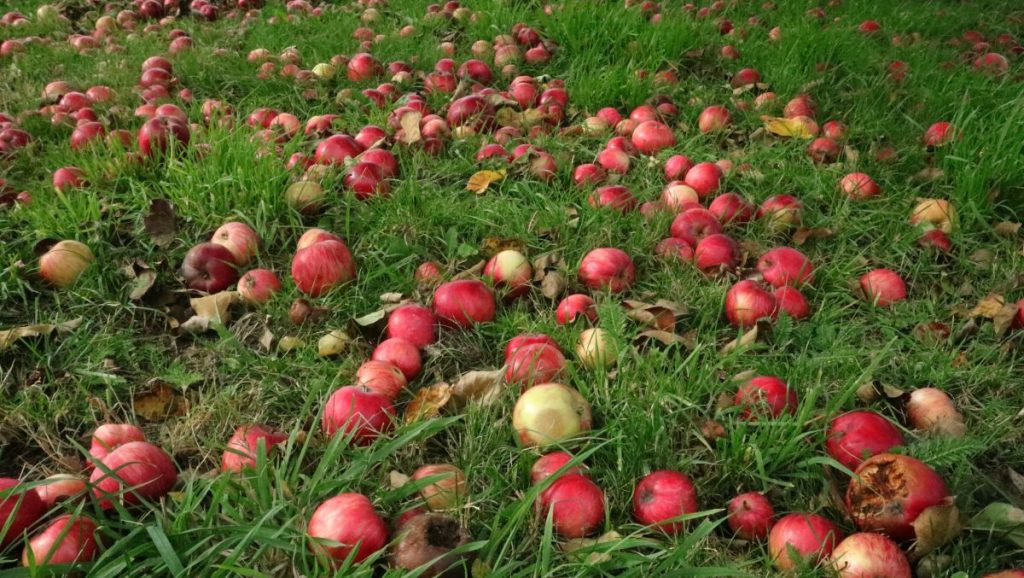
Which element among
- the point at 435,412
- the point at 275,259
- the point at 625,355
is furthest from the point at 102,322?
the point at 625,355

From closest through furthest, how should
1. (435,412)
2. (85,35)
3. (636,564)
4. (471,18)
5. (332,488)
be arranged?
(636,564) → (332,488) → (435,412) → (471,18) → (85,35)

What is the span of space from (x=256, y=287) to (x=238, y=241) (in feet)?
0.92

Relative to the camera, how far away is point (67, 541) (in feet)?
5.40

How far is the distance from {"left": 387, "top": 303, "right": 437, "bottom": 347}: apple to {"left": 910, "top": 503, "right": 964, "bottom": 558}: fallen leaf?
148 cm

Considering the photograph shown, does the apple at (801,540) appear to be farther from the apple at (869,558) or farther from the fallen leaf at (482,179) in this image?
the fallen leaf at (482,179)

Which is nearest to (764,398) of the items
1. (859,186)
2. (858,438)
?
(858,438)

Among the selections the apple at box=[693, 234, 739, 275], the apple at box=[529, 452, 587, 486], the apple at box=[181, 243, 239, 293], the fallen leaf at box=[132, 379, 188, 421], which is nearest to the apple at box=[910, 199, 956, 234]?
the apple at box=[693, 234, 739, 275]

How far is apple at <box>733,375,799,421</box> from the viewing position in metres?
2.16

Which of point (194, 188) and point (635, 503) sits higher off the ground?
point (194, 188)

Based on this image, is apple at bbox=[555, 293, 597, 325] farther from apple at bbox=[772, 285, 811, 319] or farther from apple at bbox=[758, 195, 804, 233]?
apple at bbox=[758, 195, 804, 233]

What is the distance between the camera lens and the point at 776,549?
183 centimetres

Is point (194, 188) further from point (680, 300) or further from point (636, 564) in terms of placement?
point (636, 564)

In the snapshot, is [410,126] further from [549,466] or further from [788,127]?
[549,466]

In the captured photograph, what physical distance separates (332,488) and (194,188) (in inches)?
68.7
